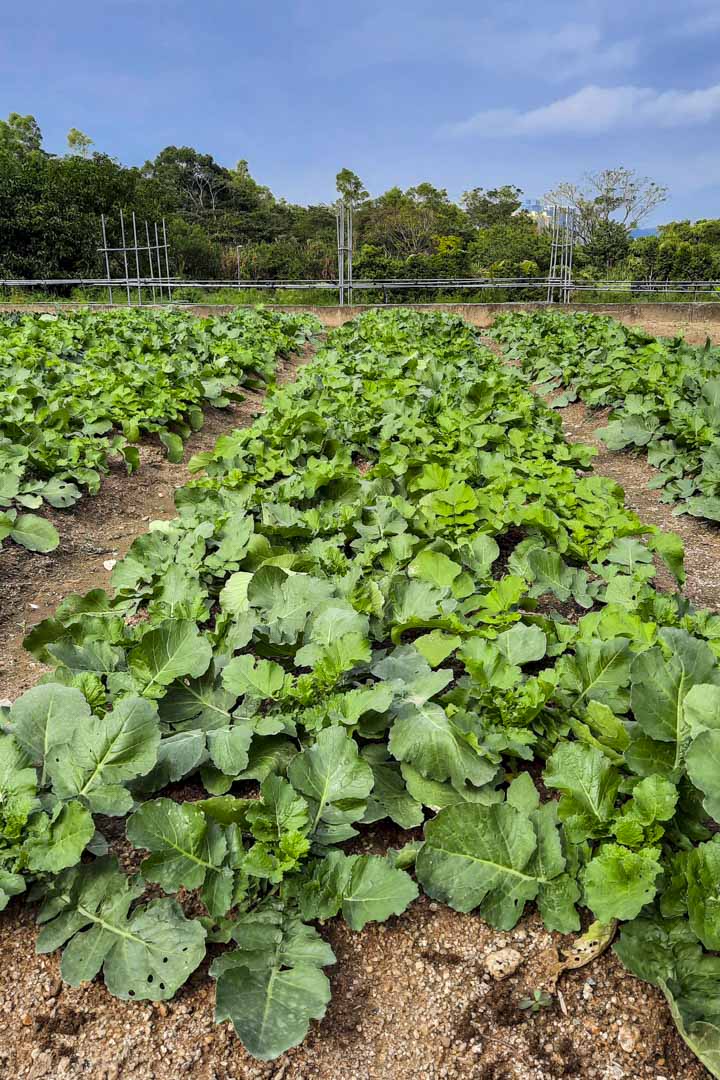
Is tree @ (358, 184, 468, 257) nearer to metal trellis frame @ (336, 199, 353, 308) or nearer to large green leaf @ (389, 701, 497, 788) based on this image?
metal trellis frame @ (336, 199, 353, 308)

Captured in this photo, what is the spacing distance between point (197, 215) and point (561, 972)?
55924 mm

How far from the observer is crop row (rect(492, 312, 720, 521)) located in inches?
211

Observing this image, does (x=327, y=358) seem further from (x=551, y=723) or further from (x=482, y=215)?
(x=482, y=215)

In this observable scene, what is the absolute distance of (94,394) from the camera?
6531 millimetres

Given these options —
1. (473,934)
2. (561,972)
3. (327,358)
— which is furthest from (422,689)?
(327,358)

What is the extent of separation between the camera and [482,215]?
58.8 meters

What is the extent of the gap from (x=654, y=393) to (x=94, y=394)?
5037mm

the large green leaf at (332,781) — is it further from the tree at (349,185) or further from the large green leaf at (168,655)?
the tree at (349,185)

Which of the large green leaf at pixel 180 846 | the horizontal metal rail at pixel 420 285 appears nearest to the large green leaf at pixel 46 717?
the large green leaf at pixel 180 846

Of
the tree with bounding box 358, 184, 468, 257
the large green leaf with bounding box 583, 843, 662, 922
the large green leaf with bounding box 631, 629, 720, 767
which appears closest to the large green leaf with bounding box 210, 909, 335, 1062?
the large green leaf with bounding box 583, 843, 662, 922

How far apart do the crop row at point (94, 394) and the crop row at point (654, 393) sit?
12.1 ft

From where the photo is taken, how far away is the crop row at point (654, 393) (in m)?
5.37

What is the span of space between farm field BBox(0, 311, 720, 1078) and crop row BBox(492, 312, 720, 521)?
291 cm

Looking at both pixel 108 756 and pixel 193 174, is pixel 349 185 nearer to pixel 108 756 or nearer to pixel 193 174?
pixel 193 174
